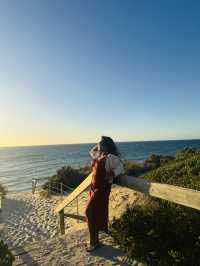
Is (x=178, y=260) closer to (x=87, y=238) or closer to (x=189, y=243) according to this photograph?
(x=189, y=243)

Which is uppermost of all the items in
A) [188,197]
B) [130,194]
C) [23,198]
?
[188,197]

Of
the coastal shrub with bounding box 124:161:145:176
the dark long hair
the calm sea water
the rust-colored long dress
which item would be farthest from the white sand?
the coastal shrub with bounding box 124:161:145:176

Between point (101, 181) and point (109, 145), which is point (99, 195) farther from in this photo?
point (109, 145)

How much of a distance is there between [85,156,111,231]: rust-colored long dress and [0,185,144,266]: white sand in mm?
429

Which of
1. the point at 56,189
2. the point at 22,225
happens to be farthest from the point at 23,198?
the point at 22,225

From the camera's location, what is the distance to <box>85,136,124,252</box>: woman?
4.46m

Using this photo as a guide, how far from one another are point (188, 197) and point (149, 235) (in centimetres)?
128

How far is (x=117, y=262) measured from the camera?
4.16m

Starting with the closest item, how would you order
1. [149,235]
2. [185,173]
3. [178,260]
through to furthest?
[178,260]
[149,235]
[185,173]

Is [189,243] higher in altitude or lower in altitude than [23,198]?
higher

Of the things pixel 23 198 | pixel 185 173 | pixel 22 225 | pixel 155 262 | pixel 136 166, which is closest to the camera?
pixel 155 262

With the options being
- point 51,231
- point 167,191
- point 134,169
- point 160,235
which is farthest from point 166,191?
point 134,169

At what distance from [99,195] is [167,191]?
4.52ft

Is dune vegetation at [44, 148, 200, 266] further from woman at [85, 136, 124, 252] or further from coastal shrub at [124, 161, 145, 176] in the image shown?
coastal shrub at [124, 161, 145, 176]
